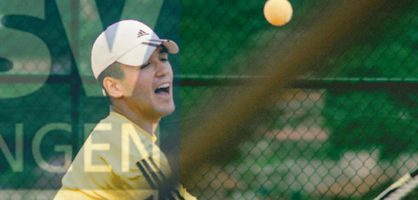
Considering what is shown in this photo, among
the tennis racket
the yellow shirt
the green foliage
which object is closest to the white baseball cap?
the yellow shirt

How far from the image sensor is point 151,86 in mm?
1886

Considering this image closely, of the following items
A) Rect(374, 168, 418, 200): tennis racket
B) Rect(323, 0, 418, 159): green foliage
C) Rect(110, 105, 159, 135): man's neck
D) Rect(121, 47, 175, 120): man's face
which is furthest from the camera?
Rect(323, 0, 418, 159): green foliage

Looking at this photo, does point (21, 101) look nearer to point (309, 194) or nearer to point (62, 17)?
point (62, 17)

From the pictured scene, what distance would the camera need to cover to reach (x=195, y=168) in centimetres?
32

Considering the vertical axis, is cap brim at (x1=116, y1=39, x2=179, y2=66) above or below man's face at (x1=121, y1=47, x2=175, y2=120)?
above

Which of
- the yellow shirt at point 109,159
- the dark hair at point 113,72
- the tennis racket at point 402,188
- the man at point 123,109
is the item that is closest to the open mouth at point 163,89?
the man at point 123,109

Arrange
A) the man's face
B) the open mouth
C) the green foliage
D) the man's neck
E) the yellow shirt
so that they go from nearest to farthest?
1. the yellow shirt
2. the man's neck
3. the man's face
4. the open mouth
5. the green foliage

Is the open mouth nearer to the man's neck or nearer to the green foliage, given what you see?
the man's neck

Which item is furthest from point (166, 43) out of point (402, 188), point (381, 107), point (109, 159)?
point (402, 188)

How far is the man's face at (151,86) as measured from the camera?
1793 mm

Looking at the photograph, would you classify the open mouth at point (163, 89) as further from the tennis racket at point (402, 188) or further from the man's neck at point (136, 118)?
the tennis racket at point (402, 188)

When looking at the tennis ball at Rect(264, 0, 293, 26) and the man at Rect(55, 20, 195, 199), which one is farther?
the tennis ball at Rect(264, 0, 293, 26)

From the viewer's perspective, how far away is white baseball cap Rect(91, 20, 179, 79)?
5.70 ft

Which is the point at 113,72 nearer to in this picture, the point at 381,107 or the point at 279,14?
the point at 279,14
